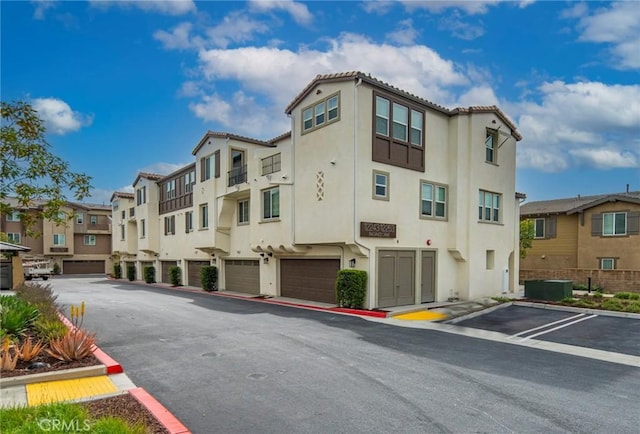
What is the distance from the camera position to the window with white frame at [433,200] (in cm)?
1756

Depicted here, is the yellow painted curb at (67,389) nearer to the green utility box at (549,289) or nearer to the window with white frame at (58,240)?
the green utility box at (549,289)

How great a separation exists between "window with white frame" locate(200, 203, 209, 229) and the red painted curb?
66.6ft

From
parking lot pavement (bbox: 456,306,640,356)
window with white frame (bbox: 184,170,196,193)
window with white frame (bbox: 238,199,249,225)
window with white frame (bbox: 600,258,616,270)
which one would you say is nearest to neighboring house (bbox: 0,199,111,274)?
window with white frame (bbox: 184,170,196,193)

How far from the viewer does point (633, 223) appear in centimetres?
2372

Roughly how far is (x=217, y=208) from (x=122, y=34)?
13825 millimetres

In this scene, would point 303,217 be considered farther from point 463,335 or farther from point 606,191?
point 606,191

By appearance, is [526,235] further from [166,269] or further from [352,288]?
[166,269]

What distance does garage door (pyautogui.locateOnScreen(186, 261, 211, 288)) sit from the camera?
28848 millimetres

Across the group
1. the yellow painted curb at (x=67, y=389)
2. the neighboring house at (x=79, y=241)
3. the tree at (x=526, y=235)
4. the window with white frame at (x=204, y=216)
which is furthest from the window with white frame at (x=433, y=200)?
the neighboring house at (x=79, y=241)

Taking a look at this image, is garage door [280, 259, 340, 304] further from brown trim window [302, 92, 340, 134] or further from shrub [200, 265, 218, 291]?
shrub [200, 265, 218, 291]

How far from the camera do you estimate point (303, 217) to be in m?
17.1

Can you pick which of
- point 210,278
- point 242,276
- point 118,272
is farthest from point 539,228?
point 118,272

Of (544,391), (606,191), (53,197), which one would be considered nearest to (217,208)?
(53,197)

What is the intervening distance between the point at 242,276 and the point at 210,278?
2.75 m
